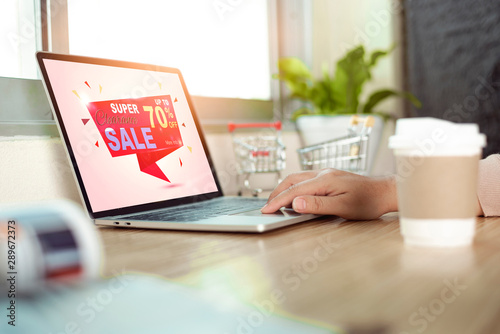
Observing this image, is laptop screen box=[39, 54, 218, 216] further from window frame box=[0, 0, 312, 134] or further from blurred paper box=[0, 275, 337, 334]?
blurred paper box=[0, 275, 337, 334]

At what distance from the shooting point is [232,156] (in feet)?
4.66

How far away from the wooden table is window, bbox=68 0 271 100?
69 cm

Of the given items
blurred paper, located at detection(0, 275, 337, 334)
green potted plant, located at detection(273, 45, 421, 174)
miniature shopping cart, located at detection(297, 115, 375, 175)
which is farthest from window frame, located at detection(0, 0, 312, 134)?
blurred paper, located at detection(0, 275, 337, 334)

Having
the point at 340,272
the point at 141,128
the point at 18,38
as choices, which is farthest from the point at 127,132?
the point at 340,272

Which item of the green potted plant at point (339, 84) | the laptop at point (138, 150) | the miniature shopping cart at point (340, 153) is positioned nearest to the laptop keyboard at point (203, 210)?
the laptop at point (138, 150)

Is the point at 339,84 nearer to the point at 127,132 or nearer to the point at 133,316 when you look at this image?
the point at 127,132

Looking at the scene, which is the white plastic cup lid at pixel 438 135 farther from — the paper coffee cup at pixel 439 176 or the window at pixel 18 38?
the window at pixel 18 38

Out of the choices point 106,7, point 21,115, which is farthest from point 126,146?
point 106,7

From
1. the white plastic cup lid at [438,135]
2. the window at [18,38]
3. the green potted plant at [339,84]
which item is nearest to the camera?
the white plastic cup lid at [438,135]

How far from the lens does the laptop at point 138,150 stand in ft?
2.57

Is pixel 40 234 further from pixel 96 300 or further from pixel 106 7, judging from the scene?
pixel 106 7

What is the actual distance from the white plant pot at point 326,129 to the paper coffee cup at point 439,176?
107 centimetres

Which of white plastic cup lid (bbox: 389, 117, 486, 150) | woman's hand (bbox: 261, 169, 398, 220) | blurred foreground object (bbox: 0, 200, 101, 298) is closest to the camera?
blurred foreground object (bbox: 0, 200, 101, 298)

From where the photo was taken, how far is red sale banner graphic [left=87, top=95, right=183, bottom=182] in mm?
886
